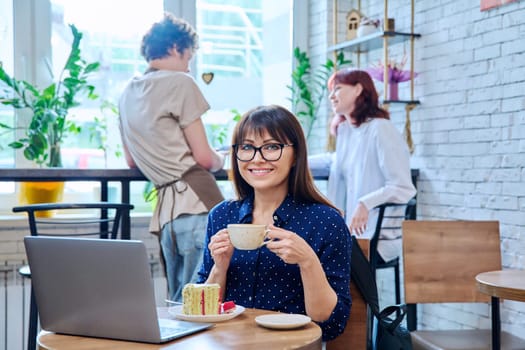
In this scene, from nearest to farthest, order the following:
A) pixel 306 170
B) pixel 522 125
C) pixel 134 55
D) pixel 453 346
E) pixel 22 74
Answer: pixel 306 170 < pixel 453 346 < pixel 522 125 < pixel 22 74 < pixel 134 55

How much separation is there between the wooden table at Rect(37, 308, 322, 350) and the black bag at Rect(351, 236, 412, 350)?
40 cm

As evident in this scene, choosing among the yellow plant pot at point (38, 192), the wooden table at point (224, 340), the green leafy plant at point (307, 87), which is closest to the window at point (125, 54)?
the green leafy plant at point (307, 87)

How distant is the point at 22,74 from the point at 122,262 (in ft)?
9.69

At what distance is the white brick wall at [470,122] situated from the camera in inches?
128

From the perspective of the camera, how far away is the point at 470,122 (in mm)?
3549

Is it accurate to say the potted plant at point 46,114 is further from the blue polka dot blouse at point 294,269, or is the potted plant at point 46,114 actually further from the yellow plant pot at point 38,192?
the blue polka dot blouse at point 294,269

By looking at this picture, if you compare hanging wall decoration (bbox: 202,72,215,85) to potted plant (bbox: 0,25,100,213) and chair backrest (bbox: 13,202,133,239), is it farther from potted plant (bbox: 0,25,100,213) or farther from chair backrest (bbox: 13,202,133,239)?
chair backrest (bbox: 13,202,133,239)

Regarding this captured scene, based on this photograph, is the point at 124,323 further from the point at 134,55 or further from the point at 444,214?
the point at 134,55

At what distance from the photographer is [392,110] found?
4168 mm

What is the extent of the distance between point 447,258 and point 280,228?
1427mm

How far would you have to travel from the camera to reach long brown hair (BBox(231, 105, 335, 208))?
1957 mm

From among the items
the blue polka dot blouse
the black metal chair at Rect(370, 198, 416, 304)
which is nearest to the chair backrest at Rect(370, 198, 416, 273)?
the black metal chair at Rect(370, 198, 416, 304)

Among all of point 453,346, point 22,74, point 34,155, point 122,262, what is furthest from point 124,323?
point 22,74

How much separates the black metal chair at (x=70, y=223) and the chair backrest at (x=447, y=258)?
114 cm
